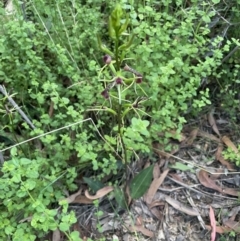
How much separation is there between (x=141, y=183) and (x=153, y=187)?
0.13 metres

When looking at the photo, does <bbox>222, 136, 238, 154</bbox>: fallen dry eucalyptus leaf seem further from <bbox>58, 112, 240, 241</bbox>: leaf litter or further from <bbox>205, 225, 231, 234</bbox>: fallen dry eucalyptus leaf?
<bbox>205, 225, 231, 234</bbox>: fallen dry eucalyptus leaf

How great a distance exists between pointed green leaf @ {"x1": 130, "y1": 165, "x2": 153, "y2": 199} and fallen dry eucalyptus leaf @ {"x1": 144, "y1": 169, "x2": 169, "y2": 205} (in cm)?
10

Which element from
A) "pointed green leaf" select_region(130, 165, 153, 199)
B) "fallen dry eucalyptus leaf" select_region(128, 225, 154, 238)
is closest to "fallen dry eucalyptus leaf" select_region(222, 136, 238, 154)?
"pointed green leaf" select_region(130, 165, 153, 199)

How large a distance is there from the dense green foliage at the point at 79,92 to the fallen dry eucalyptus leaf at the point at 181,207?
0.77 feet

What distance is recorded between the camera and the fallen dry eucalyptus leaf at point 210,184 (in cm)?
215

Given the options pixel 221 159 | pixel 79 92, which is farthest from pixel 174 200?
pixel 79 92

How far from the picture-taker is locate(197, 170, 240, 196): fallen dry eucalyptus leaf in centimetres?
215

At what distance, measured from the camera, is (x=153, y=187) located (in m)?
2.15

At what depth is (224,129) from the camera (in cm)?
233

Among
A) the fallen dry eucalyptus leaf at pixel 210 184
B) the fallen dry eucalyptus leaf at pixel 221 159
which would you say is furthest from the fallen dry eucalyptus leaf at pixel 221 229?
the fallen dry eucalyptus leaf at pixel 221 159

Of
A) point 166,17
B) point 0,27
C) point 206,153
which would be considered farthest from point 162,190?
point 0,27

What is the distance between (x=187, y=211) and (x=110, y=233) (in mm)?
331

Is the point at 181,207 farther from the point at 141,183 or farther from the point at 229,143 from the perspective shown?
the point at 229,143

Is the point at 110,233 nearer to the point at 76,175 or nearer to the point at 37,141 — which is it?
the point at 76,175
